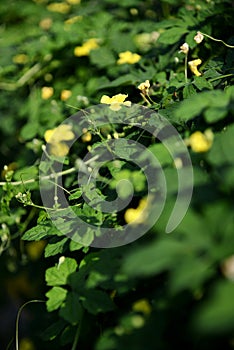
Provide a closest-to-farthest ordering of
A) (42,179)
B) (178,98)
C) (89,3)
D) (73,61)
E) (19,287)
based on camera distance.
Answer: (178,98) → (42,179) → (73,61) → (89,3) → (19,287)

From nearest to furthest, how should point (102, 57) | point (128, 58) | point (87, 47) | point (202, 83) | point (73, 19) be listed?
point (202, 83) < point (128, 58) < point (102, 57) < point (87, 47) < point (73, 19)

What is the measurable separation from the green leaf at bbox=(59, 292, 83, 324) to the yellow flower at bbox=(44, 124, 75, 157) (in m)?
0.71

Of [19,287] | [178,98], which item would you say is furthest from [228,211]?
[19,287]

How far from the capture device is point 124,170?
55.1 inches

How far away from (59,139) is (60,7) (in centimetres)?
128

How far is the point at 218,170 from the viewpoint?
0.91 m

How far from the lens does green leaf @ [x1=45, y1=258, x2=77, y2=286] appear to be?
138 centimetres

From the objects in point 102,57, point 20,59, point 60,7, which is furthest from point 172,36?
point 60,7

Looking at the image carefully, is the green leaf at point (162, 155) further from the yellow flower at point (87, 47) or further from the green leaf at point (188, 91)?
the yellow flower at point (87, 47)

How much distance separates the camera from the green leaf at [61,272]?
138 centimetres

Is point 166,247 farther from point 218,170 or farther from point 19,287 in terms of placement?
point 19,287

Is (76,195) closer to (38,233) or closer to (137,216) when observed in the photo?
(38,233)

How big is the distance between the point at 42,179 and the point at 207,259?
42.3 inches

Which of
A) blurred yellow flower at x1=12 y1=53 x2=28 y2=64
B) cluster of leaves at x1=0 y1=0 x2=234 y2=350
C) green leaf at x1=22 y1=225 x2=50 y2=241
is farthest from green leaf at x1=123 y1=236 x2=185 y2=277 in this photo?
blurred yellow flower at x1=12 y1=53 x2=28 y2=64
